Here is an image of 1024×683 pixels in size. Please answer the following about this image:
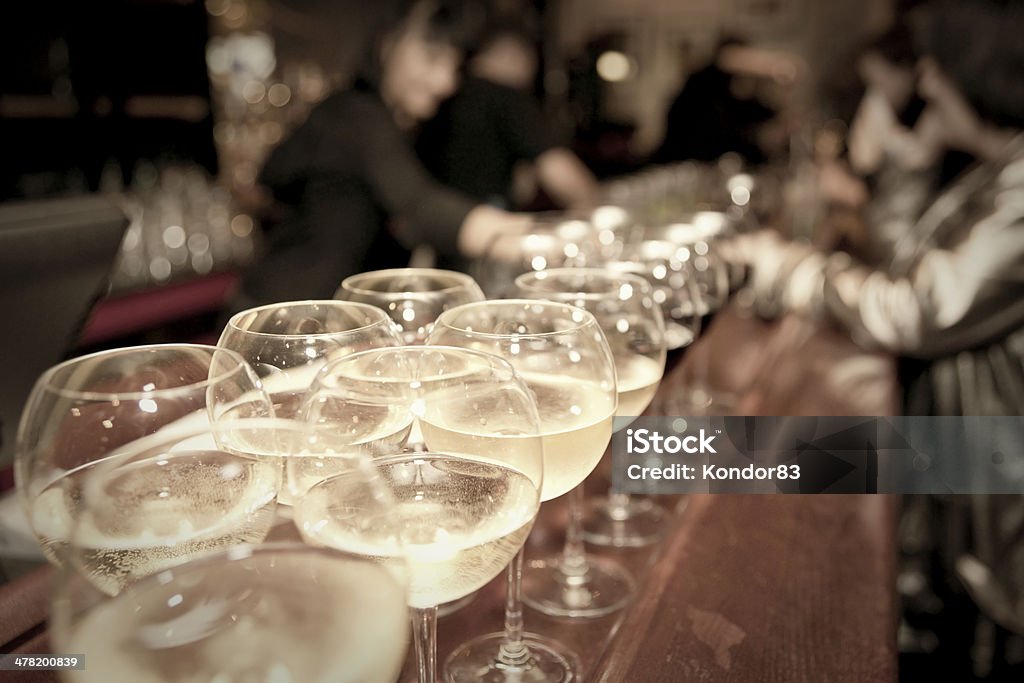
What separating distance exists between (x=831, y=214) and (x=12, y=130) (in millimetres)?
3546

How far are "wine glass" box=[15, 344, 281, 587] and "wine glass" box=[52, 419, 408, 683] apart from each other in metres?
0.13

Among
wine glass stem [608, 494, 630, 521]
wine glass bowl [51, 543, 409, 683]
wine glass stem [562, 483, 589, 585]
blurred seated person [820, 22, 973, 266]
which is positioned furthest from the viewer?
blurred seated person [820, 22, 973, 266]

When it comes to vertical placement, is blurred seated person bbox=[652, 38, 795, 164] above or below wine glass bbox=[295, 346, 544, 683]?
above

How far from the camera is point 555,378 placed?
697 mm

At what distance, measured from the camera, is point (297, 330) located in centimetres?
72

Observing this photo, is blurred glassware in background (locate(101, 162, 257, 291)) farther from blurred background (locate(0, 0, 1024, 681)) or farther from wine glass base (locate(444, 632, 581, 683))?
wine glass base (locate(444, 632, 581, 683))

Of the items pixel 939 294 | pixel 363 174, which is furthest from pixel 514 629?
pixel 363 174

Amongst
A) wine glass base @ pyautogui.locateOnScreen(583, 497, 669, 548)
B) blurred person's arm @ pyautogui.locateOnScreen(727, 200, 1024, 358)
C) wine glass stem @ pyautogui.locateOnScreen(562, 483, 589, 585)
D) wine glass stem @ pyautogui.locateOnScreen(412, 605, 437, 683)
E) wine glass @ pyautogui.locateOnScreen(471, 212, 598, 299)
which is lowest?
wine glass base @ pyautogui.locateOnScreen(583, 497, 669, 548)

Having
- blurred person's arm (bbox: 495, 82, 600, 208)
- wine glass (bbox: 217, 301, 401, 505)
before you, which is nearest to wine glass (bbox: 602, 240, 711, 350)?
wine glass (bbox: 217, 301, 401, 505)

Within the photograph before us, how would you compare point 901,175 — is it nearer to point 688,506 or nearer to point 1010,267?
point 1010,267

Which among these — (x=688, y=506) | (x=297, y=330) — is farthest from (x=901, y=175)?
(x=297, y=330)

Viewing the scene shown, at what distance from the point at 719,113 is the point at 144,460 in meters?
4.46

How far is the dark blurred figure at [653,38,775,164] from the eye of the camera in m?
4.26

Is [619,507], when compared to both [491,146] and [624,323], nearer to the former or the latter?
[624,323]
